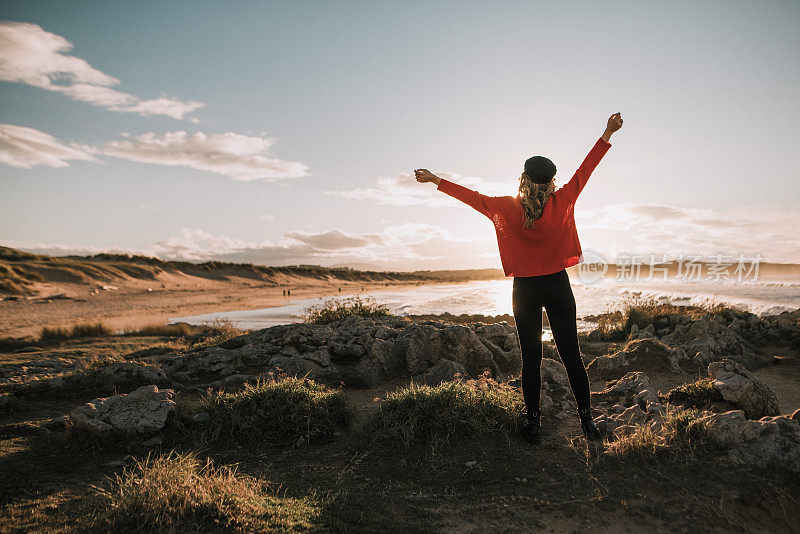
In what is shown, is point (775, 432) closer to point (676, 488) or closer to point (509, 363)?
point (676, 488)

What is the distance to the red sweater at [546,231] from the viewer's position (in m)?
3.48

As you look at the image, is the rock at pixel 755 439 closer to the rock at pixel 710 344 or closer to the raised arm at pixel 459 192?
the raised arm at pixel 459 192

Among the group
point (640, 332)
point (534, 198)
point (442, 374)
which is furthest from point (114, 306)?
point (534, 198)

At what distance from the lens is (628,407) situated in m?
4.80

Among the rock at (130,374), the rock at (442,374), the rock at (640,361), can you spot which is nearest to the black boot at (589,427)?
the rock at (442,374)

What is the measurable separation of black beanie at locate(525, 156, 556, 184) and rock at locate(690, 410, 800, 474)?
7.84 feet

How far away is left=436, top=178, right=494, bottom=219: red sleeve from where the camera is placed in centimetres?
375

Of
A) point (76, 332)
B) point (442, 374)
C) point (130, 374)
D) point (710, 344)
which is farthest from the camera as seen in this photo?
point (76, 332)

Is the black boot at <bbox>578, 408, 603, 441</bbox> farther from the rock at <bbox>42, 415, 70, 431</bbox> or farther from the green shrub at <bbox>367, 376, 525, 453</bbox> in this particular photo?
the rock at <bbox>42, 415, 70, 431</bbox>

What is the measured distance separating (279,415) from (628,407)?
395 centimetres

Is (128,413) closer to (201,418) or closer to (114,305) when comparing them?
(201,418)

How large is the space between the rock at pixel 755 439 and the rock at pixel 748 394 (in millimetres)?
1060

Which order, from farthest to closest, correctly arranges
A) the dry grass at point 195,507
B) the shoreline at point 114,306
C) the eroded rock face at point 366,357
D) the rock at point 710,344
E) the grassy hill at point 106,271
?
the grassy hill at point 106,271 < the shoreline at point 114,306 < the rock at point 710,344 < the eroded rock face at point 366,357 < the dry grass at point 195,507

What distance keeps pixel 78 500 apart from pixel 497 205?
3.95 metres
